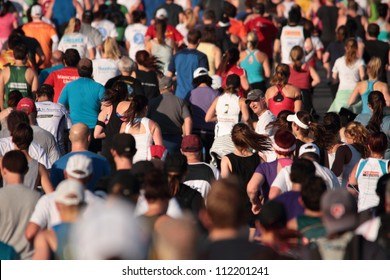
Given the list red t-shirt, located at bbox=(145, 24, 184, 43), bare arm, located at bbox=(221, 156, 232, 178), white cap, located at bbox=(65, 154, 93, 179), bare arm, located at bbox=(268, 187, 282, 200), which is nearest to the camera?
white cap, located at bbox=(65, 154, 93, 179)

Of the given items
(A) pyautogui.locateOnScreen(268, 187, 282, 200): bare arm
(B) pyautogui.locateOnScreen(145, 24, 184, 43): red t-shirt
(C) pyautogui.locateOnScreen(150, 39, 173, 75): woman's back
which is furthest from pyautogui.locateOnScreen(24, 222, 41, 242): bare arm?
(B) pyautogui.locateOnScreen(145, 24, 184, 43): red t-shirt

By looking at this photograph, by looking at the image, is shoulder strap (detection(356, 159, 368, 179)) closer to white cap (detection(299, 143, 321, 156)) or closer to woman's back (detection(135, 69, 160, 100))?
white cap (detection(299, 143, 321, 156))

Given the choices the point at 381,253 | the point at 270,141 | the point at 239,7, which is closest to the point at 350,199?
the point at 381,253

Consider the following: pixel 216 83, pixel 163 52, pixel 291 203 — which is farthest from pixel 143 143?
pixel 163 52

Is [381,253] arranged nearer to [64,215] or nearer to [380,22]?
[64,215]

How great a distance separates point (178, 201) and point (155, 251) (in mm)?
1777

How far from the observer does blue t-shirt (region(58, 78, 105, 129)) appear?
15547 mm

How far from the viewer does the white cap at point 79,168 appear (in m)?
10.2

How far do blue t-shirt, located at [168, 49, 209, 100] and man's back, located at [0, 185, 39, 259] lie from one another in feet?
25.9

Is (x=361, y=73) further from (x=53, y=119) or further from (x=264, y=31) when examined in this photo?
(x=53, y=119)

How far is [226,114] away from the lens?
15438 millimetres

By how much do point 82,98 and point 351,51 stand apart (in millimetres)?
4411

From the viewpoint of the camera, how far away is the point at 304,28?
21.3 metres

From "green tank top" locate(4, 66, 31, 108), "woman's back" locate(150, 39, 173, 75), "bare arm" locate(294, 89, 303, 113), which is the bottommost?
"woman's back" locate(150, 39, 173, 75)
